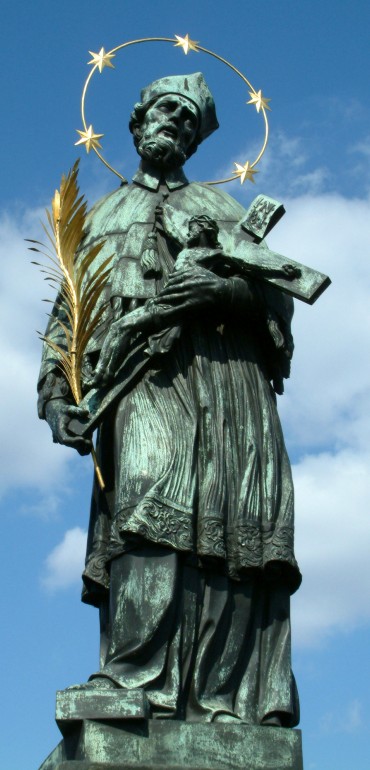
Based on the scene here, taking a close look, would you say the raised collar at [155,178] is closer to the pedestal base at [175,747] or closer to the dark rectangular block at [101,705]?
the dark rectangular block at [101,705]

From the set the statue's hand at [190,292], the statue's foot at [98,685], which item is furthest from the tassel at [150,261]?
the statue's foot at [98,685]

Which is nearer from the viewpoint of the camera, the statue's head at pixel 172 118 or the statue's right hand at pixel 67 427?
the statue's right hand at pixel 67 427

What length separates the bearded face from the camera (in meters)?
10.5

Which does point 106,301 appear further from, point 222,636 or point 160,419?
point 222,636

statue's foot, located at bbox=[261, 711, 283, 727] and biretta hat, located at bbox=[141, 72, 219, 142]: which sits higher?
biretta hat, located at bbox=[141, 72, 219, 142]

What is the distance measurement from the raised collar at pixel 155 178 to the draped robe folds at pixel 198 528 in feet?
2.83

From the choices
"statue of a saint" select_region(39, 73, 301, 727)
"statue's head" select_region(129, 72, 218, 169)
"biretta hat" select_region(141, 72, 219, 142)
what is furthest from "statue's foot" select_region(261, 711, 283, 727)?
"biretta hat" select_region(141, 72, 219, 142)

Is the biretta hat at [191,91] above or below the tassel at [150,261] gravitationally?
above

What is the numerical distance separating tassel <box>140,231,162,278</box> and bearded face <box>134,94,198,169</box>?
77 cm

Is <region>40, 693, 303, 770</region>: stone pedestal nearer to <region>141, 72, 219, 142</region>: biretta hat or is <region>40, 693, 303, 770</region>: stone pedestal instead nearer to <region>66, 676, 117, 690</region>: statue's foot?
<region>66, 676, 117, 690</region>: statue's foot

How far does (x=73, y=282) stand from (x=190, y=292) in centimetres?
91

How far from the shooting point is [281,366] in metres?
10.0

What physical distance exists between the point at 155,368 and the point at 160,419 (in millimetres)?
388

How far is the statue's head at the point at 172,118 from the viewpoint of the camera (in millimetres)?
10547
